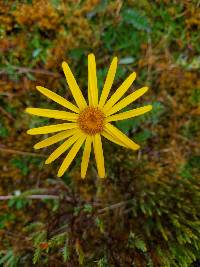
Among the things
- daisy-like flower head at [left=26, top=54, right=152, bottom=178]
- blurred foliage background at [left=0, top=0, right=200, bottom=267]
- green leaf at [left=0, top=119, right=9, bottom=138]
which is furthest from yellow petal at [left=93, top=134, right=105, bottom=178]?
green leaf at [left=0, top=119, right=9, bottom=138]

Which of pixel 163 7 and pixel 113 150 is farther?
pixel 163 7

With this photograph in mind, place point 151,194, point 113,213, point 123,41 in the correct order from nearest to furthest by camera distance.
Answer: point 151,194, point 113,213, point 123,41

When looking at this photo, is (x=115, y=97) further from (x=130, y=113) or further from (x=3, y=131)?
(x=3, y=131)

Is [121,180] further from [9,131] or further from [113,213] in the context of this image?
[9,131]

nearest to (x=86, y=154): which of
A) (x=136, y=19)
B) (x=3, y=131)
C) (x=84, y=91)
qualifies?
(x=84, y=91)

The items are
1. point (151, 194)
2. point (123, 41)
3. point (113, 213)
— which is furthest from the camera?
point (123, 41)

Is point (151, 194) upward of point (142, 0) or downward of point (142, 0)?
downward

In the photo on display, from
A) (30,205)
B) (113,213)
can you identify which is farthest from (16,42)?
(113,213)

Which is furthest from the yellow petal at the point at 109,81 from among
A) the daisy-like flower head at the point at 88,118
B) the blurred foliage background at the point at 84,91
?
the blurred foliage background at the point at 84,91

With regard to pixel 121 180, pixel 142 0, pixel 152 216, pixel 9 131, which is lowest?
pixel 152 216
